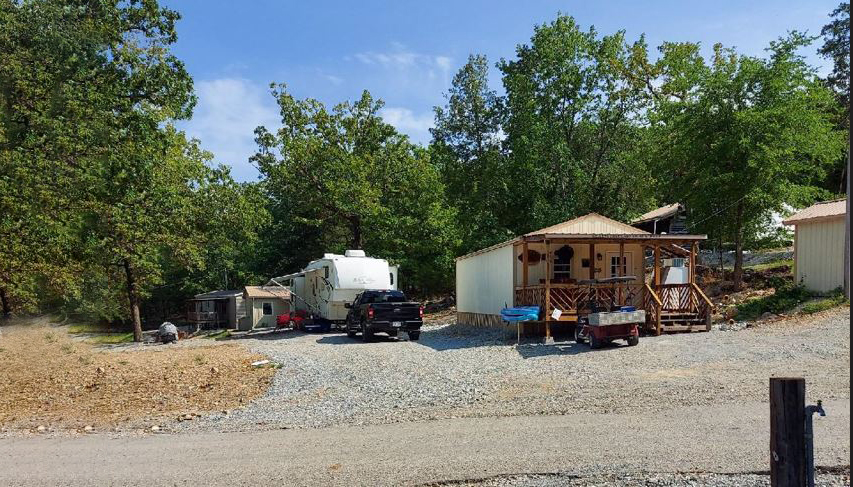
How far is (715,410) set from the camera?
788cm

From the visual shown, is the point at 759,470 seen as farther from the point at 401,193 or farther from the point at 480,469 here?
the point at 401,193

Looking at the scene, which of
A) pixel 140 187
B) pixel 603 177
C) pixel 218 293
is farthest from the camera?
pixel 218 293

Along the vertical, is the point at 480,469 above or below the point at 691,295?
below

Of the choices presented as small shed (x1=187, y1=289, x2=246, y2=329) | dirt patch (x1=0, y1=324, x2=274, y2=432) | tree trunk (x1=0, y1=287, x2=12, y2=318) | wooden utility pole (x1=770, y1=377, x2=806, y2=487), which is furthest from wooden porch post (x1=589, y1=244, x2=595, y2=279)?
small shed (x1=187, y1=289, x2=246, y2=329)

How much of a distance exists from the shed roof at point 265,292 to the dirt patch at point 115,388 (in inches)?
828

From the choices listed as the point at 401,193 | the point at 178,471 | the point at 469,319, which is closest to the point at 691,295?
the point at 469,319

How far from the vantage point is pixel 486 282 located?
2286 cm

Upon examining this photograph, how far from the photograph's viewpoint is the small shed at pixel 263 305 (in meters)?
38.6

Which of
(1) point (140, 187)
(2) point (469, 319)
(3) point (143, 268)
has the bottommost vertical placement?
(2) point (469, 319)

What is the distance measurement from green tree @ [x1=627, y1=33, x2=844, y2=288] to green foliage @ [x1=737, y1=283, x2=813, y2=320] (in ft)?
11.4

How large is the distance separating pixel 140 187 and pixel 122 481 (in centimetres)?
2204

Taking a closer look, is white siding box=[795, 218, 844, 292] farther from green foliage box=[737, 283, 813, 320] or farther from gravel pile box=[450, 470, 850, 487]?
gravel pile box=[450, 470, 850, 487]

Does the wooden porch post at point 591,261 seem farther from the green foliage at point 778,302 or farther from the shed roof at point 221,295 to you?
the shed roof at point 221,295

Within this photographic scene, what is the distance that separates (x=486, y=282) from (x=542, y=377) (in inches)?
461
